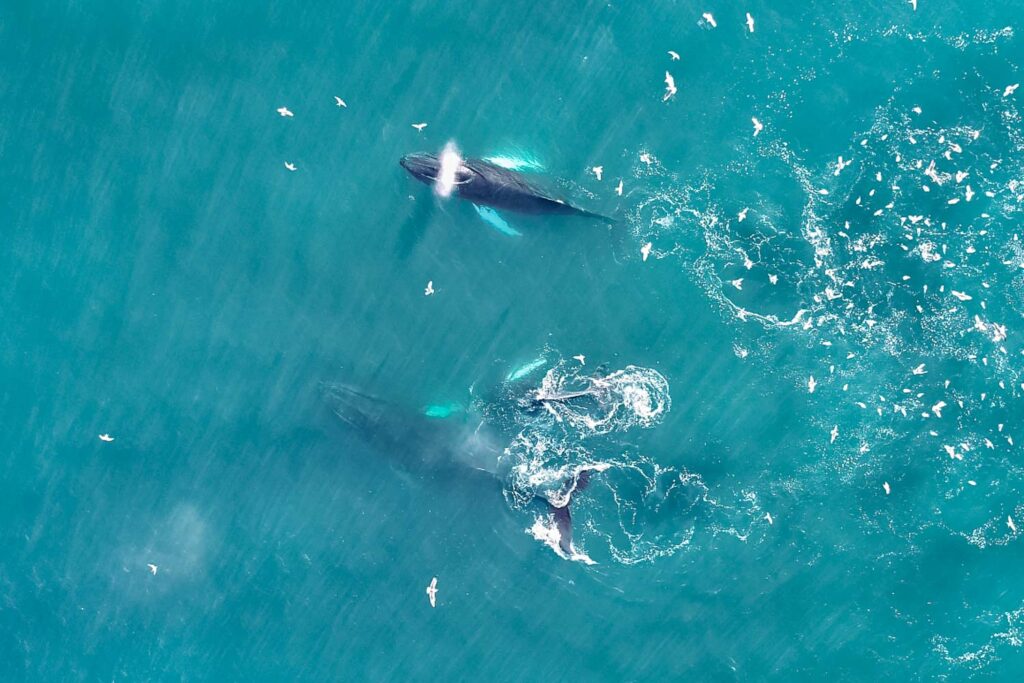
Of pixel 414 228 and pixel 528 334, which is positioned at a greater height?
pixel 414 228

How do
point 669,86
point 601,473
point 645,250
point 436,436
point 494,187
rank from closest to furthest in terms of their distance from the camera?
point 494,187, point 669,86, point 645,250, point 601,473, point 436,436

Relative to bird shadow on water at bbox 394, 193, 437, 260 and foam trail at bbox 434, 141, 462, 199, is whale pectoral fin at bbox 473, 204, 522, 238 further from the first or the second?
bird shadow on water at bbox 394, 193, 437, 260

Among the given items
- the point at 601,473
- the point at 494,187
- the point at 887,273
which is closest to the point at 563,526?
the point at 601,473

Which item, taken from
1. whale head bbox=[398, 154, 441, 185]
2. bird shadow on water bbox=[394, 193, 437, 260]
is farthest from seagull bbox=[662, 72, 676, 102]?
bird shadow on water bbox=[394, 193, 437, 260]

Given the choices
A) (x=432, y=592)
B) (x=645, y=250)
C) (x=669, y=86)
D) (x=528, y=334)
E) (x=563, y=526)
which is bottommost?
(x=432, y=592)

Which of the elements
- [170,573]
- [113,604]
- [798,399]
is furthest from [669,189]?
[113,604]

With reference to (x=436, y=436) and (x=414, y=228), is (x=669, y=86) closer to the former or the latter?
(x=414, y=228)

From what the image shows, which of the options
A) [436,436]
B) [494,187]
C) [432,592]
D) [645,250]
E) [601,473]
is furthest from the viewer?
[432,592]
